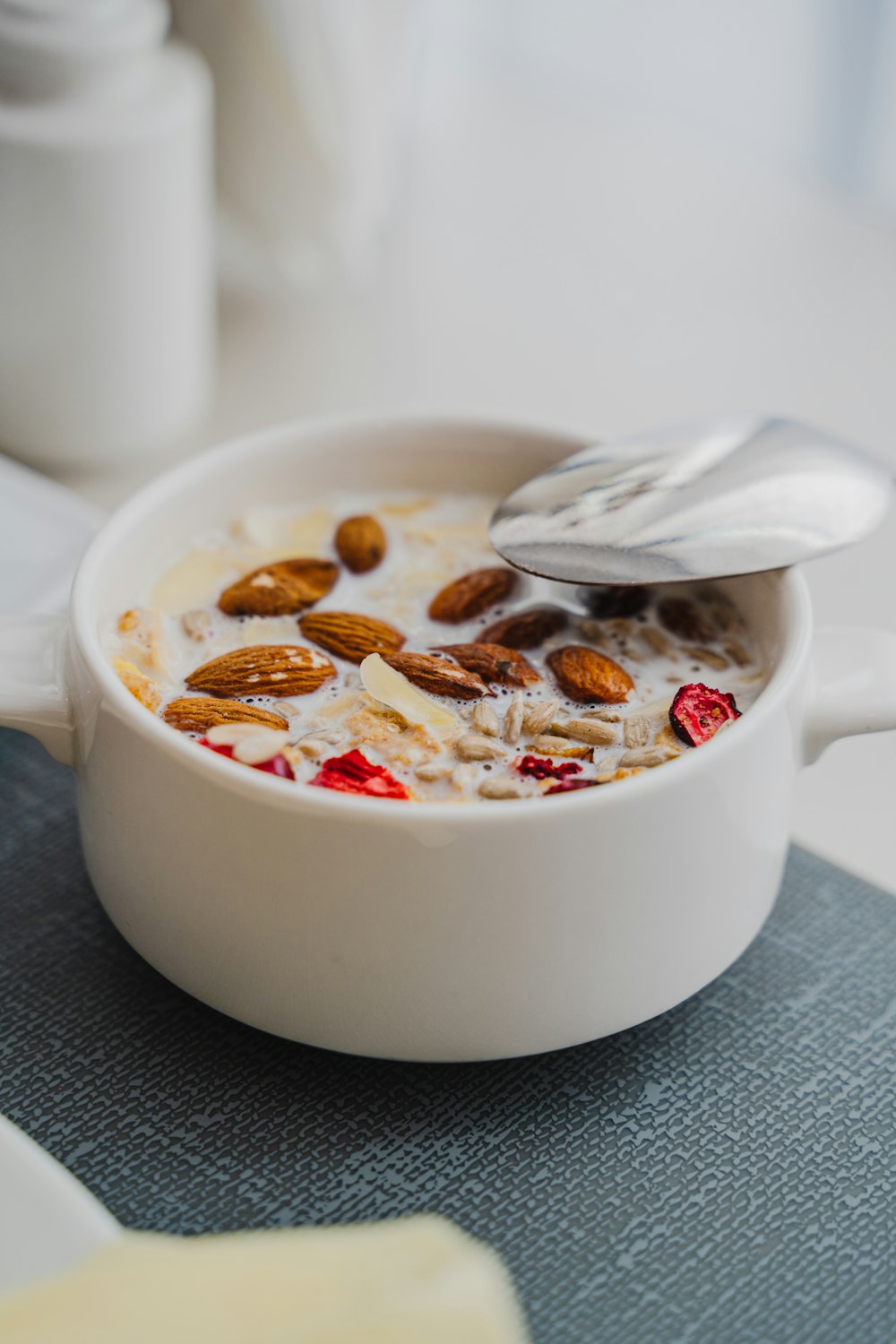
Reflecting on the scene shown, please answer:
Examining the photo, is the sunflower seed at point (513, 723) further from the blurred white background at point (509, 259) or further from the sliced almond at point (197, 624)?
the blurred white background at point (509, 259)

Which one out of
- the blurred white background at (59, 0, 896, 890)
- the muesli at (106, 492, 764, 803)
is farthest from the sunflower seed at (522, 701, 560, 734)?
the blurred white background at (59, 0, 896, 890)

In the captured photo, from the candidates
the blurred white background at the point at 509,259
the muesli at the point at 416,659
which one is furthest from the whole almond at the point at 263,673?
the blurred white background at the point at 509,259

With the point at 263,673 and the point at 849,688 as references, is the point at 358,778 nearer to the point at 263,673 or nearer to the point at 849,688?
the point at 263,673

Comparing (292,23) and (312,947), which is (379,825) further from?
(292,23)

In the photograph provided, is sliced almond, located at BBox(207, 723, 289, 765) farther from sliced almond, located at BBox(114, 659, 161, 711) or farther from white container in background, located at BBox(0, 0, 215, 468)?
white container in background, located at BBox(0, 0, 215, 468)

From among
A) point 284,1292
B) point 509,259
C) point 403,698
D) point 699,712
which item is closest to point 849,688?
point 699,712
